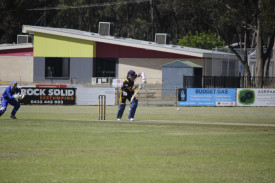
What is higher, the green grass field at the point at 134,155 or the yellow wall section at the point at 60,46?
the yellow wall section at the point at 60,46

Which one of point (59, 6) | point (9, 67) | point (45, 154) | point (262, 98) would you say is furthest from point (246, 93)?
point (59, 6)

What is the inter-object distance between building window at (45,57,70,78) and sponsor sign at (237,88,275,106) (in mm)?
24289

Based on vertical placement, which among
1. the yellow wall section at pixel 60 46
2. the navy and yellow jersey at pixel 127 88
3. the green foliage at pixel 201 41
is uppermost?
the green foliage at pixel 201 41

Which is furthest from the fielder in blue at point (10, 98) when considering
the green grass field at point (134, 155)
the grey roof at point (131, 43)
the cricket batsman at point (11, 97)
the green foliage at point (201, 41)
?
the green foliage at point (201, 41)

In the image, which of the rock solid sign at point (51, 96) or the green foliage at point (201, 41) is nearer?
the rock solid sign at point (51, 96)

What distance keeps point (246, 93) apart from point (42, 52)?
26836mm

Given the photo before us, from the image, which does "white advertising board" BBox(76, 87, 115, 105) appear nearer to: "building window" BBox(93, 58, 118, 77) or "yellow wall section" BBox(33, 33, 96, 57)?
"yellow wall section" BBox(33, 33, 96, 57)

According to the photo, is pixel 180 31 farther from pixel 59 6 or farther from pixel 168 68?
pixel 168 68

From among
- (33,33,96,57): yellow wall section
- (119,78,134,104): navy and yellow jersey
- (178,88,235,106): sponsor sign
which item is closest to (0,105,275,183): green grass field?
(119,78,134,104): navy and yellow jersey

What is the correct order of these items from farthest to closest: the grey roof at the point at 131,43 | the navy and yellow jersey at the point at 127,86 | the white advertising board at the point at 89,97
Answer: the grey roof at the point at 131,43 → the white advertising board at the point at 89,97 → the navy and yellow jersey at the point at 127,86

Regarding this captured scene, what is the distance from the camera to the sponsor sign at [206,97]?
114 ft

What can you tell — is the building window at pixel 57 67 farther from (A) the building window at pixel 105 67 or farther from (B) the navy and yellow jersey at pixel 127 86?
(B) the navy and yellow jersey at pixel 127 86

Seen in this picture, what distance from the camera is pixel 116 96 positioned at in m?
37.2

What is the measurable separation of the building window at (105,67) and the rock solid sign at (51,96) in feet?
58.0
